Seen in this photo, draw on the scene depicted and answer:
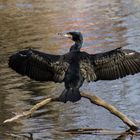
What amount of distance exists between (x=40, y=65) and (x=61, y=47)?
29.2 feet

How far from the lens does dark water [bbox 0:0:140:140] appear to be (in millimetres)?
10844

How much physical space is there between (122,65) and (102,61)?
33 centimetres

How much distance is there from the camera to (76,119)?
11.1m

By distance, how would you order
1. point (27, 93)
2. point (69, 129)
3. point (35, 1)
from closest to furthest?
point (69, 129) < point (27, 93) < point (35, 1)

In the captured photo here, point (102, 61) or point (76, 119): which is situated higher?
point (102, 61)

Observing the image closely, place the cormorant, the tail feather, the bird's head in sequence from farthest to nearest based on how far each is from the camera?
the bird's head
the cormorant
the tail feather

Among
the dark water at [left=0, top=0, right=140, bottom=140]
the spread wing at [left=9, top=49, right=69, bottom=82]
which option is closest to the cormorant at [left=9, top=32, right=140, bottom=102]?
the spread wing at [left=9, top=49, right=69, bottom=82]

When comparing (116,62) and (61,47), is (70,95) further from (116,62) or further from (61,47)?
(61,47)

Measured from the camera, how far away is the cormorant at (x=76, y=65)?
378 inches

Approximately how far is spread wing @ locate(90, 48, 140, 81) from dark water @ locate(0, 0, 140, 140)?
1.00m

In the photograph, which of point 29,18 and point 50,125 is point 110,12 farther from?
point 50,125

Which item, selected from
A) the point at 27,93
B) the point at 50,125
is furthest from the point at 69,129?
the point at 27,93

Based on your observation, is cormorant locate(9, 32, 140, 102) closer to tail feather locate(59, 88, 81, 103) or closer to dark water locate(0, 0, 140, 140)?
tail feather locate(59, 88, 81, 103)

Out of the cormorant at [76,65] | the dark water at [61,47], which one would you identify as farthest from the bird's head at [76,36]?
the dark water at [61,47]
